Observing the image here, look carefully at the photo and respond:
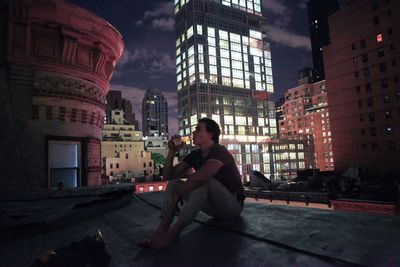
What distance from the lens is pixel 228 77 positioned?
86750 millimetres

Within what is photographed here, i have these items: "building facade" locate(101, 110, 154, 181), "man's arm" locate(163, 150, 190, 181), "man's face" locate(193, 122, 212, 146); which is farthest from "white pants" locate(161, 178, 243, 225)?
"building facade" locate(101, 110, 154, 181)

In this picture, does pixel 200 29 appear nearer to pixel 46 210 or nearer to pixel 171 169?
pixel 46 210

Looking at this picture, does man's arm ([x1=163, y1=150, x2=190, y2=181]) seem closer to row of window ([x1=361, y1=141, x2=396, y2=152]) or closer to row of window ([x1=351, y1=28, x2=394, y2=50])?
row of window ([x1=361, y1=141, x2=396, y2=152])

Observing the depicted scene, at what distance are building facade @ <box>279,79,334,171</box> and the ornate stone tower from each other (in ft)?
307

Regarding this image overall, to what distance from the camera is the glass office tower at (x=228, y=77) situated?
83062mm

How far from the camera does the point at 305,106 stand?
346ft

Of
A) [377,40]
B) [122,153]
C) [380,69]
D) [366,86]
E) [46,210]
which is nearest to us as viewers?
[46,210]

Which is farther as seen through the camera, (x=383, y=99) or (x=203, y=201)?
(x=383, y=99)

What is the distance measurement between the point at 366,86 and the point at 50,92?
169ft

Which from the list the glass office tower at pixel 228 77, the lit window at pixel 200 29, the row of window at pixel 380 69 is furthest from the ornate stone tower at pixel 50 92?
the lit window at pixel 200 29

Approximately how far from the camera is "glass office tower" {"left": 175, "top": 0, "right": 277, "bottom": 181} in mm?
83062

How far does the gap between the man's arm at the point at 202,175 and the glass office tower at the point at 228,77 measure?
249 feet

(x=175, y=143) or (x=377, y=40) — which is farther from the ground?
(x=377, y=40)

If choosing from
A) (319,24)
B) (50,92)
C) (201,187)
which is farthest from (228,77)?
(319,24)
